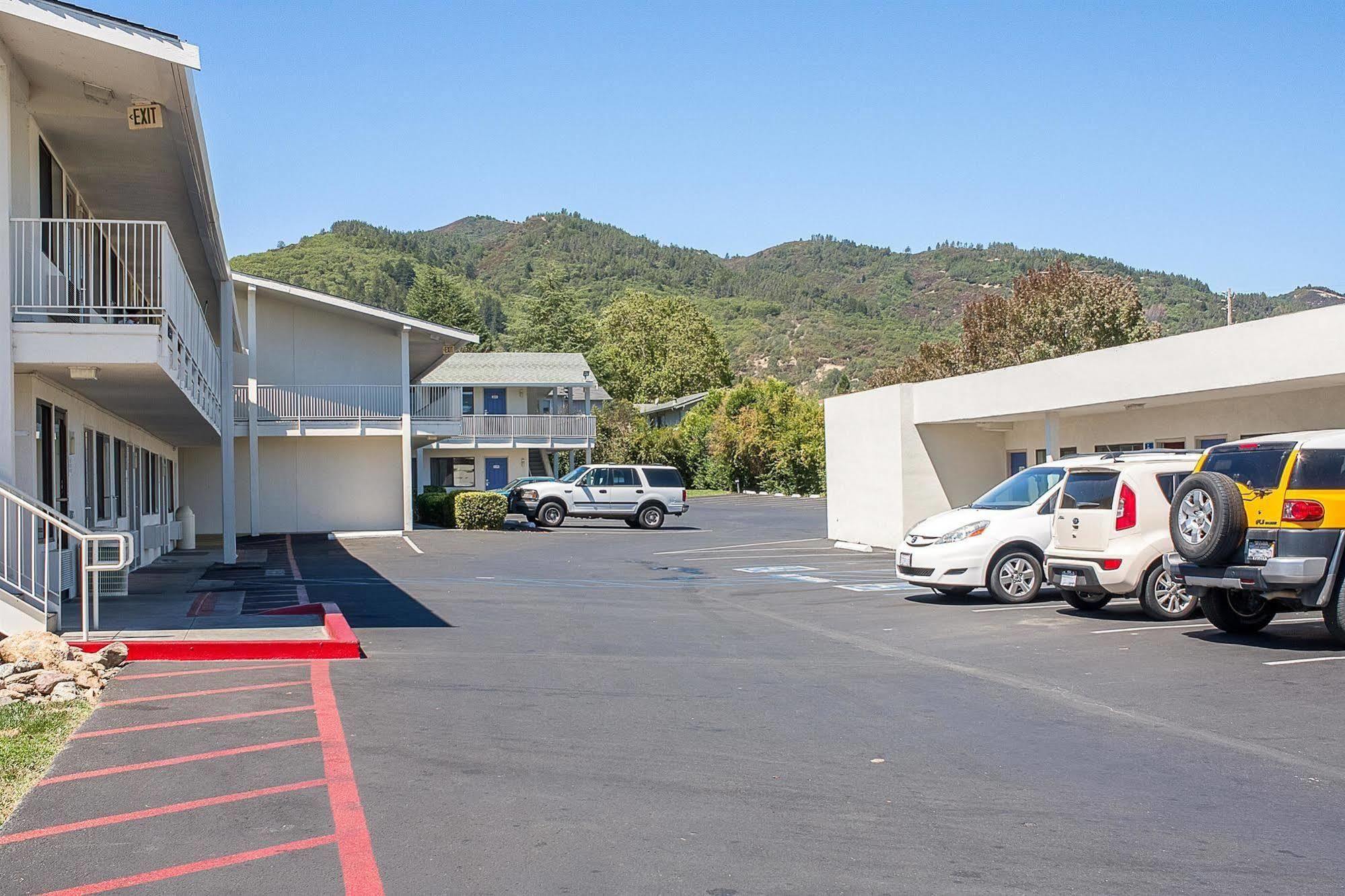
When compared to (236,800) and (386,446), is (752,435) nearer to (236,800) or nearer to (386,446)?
(386,446)

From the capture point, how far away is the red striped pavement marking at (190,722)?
7945 millimetres

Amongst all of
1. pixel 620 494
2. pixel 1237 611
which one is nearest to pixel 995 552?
pixel 1237 611

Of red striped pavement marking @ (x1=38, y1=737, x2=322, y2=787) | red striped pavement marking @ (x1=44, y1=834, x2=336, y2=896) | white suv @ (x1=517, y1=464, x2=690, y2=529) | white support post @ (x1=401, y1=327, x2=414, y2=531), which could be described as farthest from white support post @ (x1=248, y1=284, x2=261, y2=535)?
red striped pavement marking @ (x1=44, y1=834, x2=336, y2=896)

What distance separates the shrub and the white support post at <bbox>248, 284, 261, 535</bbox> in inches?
217

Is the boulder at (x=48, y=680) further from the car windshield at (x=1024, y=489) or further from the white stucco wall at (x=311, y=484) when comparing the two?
the white stucco wall at (x=311, y=484)

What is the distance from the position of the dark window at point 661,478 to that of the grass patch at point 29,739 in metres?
29.6

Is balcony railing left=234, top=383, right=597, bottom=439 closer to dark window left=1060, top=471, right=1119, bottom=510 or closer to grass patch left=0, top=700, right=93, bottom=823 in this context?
dark window left=1060, top=471, right=1119, bottom=510

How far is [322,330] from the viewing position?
35.2 m

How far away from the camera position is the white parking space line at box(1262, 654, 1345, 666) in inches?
423

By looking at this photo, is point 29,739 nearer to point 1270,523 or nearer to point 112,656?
point 112,656

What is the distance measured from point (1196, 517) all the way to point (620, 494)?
88.9 ft

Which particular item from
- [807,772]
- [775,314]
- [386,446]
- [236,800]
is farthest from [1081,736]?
[775,314]

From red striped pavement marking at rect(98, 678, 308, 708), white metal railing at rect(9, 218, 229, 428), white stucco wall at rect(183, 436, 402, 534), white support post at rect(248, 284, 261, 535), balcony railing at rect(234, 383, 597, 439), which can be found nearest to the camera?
red striped pavement marking at rect(98, 678, 308, 708)

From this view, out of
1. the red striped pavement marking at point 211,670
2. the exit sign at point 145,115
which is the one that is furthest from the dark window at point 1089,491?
the exit sign at point 145,115
